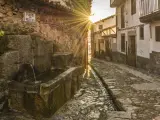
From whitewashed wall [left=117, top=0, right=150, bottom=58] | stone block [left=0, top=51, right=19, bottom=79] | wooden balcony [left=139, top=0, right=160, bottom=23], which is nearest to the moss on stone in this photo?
stone block [left=0, top=51, right=19, bottom=79]

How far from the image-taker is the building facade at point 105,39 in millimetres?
21750

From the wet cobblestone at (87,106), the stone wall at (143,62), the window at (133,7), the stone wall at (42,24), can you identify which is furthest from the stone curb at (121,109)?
the window at (133,7)

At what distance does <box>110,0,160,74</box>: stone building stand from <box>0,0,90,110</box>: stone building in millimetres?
→ 4095

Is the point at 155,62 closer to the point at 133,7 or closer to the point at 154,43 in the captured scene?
the point at 154,43

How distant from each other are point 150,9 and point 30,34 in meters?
6.69

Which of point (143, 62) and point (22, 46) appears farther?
point (143, 62)

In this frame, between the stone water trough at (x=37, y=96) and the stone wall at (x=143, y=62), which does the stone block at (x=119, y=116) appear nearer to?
the stone water trough at (x=37, y=96)

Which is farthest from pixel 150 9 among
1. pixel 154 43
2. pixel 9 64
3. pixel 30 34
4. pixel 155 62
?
pixel 9 64

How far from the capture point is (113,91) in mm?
7059

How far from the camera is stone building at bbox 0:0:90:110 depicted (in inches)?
207

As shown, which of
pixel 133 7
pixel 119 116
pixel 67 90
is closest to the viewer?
pixel 119 116

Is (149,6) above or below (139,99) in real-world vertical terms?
above

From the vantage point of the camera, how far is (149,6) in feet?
35.5

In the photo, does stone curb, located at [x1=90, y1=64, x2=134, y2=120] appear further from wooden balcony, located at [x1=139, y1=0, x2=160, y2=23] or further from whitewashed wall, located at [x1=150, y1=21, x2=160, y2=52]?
whitewashed wall, located at [x1=150, y1=21, x2=160, y2=52]
